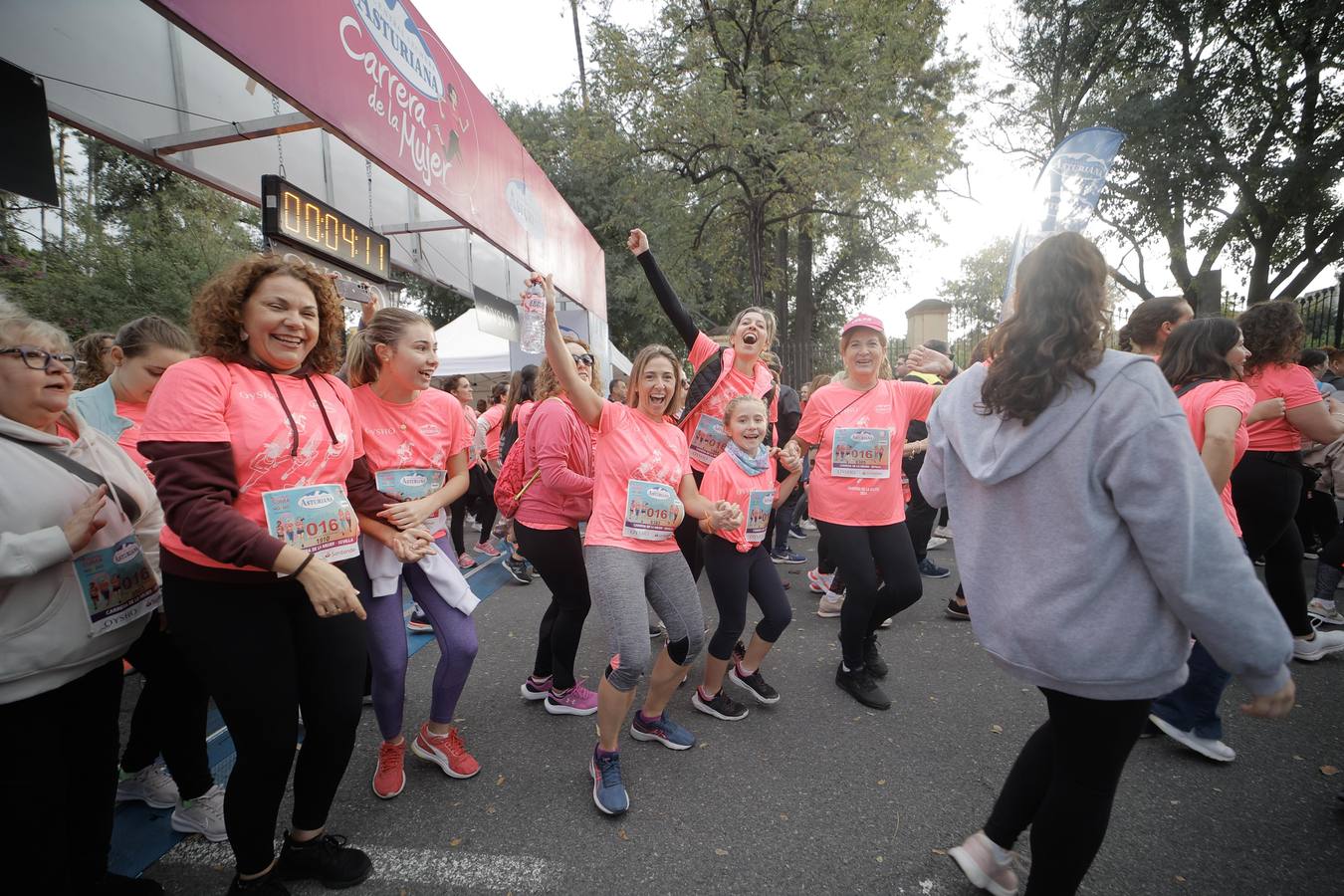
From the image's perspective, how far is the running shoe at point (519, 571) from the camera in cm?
571

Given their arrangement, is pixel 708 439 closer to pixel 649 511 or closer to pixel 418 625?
pixel 649 511

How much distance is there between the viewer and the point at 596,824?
2393 millimetres

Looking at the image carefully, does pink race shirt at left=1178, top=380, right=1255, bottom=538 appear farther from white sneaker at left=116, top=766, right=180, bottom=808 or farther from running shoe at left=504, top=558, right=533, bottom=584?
running shoe at left=504, top=558, right=533, bottom=584

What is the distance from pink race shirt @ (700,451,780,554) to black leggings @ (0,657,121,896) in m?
2.28

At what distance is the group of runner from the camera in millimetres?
1461

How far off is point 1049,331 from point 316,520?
216cm

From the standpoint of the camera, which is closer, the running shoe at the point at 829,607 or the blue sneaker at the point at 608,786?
the blue sneaker at the point at 608,786

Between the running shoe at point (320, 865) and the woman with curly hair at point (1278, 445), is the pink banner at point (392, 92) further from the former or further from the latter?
the woman with curly hair at point (1278, 445)

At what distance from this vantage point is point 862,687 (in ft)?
11.0

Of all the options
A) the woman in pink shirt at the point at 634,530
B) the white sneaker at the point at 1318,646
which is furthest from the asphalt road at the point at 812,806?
the woman in pink shirt at the point at 634,530

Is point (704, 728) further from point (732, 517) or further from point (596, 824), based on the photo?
point (732, 517)

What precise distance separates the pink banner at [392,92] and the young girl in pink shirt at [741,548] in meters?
3.61

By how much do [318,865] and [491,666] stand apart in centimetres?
183

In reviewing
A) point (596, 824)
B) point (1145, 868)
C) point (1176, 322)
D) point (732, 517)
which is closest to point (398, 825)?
point (596, 824)
